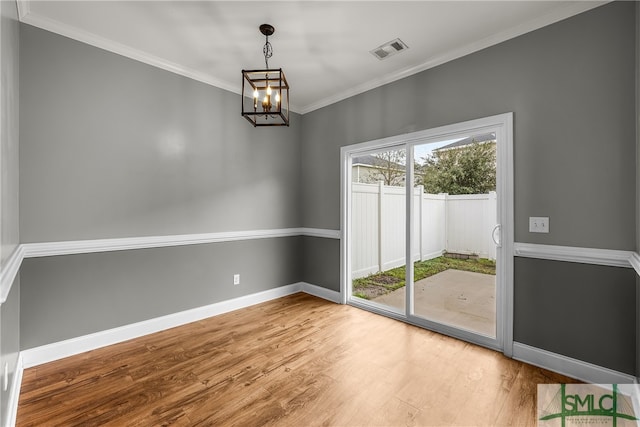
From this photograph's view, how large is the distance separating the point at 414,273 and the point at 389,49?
2346mm

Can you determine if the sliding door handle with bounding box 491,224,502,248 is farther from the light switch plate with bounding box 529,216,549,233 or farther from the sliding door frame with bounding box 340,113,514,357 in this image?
the light switch plate with bounding box 529,216,549,233

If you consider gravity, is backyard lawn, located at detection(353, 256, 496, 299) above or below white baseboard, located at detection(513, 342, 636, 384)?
above

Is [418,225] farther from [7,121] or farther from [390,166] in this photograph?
[7,121]

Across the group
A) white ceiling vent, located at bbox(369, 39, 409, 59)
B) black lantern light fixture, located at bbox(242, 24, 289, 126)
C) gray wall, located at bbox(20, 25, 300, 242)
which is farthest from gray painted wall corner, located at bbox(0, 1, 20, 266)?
white ceiling vent, located at bbox(369, 39, 409, 59)

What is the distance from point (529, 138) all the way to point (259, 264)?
3232 mm

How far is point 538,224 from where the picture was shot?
2336mm

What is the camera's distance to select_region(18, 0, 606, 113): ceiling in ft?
7.26

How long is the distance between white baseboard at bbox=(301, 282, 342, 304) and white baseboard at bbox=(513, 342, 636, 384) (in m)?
2.04

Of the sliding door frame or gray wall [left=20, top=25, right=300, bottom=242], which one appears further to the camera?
the sliding door frame

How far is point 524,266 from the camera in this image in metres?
2.41

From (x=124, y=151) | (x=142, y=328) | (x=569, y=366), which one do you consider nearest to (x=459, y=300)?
(x=569, y=366)

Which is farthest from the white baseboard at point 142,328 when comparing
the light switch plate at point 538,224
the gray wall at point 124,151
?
the light switch plate at point 538,224

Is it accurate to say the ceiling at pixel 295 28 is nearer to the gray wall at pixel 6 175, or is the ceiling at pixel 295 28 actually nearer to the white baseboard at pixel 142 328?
the gray wall at pixel 6 175

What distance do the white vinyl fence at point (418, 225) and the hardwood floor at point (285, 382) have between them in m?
0.89
